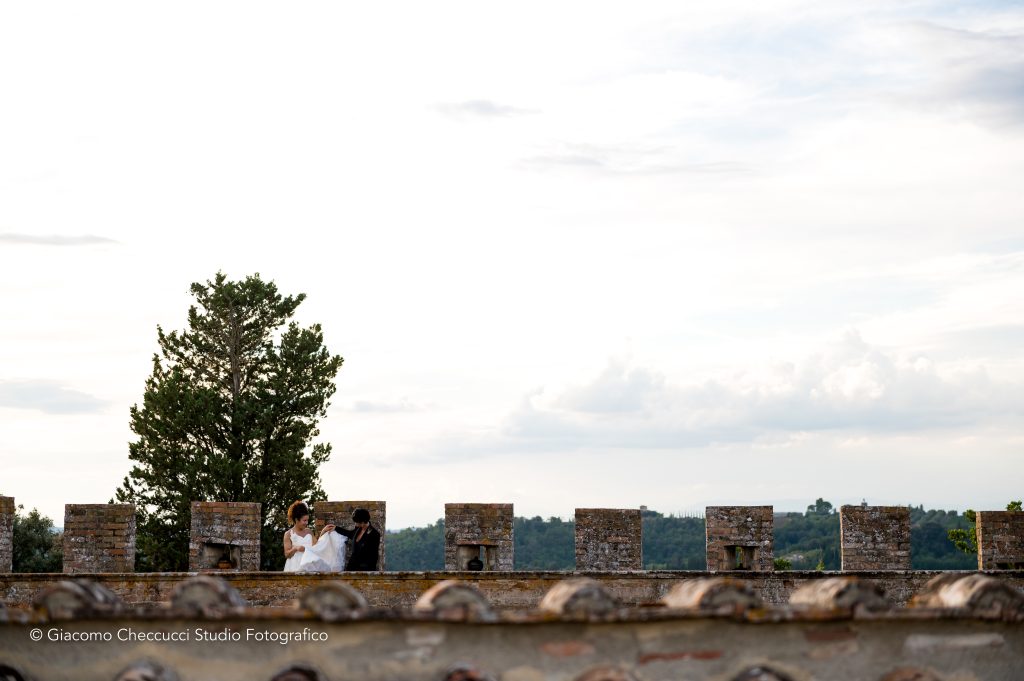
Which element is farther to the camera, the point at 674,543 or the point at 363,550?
the point at 674,543

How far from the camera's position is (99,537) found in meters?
13.7

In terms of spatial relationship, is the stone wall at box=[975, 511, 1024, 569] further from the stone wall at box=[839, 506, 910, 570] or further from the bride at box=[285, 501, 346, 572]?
the bride at box=[285, 501, 346, 572]

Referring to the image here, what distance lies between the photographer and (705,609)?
233 inches

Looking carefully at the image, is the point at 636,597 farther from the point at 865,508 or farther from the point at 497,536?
the point at 865,508

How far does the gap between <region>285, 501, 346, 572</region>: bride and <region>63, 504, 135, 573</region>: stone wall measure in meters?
2.30

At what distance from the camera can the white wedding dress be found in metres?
12.2

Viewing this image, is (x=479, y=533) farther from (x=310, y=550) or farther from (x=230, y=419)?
(x=230, y=419)

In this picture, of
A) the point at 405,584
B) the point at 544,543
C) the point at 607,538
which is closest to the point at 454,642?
the point at 405,584

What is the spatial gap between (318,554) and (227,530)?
1.90 meters

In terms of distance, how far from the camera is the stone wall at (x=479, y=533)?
45.5 ft

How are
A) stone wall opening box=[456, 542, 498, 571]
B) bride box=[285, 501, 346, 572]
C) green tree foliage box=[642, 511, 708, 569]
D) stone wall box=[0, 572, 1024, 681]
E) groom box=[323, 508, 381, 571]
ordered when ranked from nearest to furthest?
1. stone wall box=[0, 572, 1024, 681]
2. bride box=[285, 501, 346, 572]
3. groom box=[323, 508, 381, 571]
4. stone wall opening box=[456, 542, 498, 571]
5. green tree foliage box=[642, 511, 708, 569]

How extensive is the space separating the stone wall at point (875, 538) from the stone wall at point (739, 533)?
78 cm

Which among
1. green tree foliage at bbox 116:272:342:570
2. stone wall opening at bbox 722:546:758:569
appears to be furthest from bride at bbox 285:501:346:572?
green tree foliage at bbox 116:272:342:570

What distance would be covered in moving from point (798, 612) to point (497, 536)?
8.14 metres
